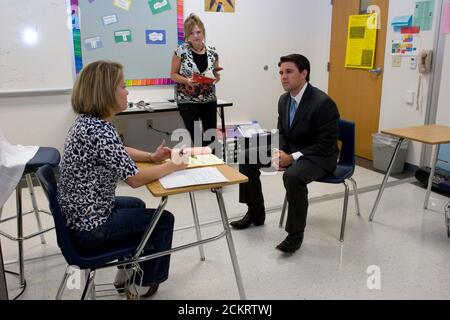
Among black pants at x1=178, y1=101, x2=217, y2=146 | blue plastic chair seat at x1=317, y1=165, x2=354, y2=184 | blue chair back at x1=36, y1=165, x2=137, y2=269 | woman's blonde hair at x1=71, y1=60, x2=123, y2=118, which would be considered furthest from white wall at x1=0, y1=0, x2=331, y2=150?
blue chair back at x1=36, y1=165, x2=137, y2=269

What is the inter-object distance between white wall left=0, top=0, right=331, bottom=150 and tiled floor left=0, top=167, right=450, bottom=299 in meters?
1.44

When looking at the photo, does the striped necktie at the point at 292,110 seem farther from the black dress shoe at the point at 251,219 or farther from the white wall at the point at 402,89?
the white wall at the point at 402,89

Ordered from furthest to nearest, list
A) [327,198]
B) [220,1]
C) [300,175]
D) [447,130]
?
[220,1], [327,198], [447,130], [300,175]

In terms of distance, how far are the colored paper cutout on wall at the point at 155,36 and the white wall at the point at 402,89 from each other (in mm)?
2343

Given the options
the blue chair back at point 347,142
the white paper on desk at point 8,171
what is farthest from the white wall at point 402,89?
the white paper on desk at point 8,171

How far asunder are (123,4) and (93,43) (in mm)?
493

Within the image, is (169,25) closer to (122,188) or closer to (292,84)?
(122,188)

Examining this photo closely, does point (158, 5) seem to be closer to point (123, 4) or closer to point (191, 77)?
point (123, 4)

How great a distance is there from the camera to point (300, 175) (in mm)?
2627

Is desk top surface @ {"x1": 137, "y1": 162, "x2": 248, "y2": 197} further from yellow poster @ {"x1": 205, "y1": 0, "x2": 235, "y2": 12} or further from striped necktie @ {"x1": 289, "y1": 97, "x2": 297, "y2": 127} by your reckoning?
yellow poster @ {"x1": 205, "y1": 0, "x2": 235, "y2": 12}

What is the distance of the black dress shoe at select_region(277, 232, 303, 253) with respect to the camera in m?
2.67

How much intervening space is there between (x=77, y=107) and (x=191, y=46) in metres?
2.04

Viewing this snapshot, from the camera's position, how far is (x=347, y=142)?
3010mm
